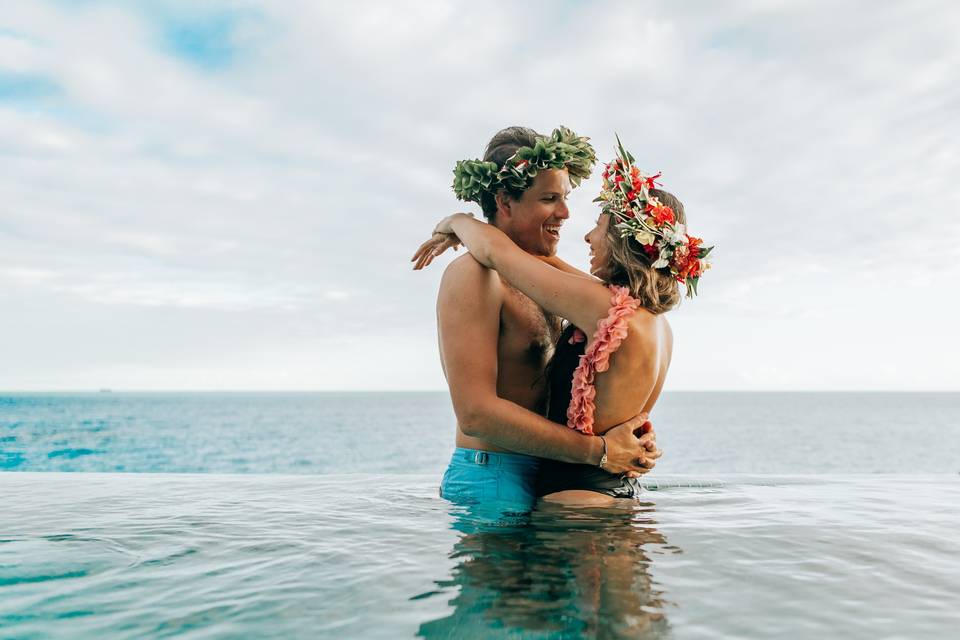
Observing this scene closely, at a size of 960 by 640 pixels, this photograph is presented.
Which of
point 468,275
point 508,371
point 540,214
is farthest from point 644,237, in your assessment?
point 508,371

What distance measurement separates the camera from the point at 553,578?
3070mm

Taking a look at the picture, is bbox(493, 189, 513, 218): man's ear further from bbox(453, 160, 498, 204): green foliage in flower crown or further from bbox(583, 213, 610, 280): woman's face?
bbox(583, 213, 610, 280): woman's face

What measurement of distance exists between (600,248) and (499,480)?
5.06 ft

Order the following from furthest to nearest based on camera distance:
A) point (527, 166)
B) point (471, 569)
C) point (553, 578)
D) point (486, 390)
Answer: point (527, 166) < point (486, 390) < point (471, 569) < point (553, 578)

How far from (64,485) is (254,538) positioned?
3.49 metres

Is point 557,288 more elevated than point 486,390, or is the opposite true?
point 557,288

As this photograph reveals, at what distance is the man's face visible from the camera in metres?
4.84

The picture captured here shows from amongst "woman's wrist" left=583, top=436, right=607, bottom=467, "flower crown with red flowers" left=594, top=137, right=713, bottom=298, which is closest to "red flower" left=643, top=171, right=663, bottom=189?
"flower crown with red flowers" left=594, top=137, right=713, bottom=298

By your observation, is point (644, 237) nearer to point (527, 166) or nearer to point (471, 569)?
point (527, 166)

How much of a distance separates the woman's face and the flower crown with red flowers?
7cm

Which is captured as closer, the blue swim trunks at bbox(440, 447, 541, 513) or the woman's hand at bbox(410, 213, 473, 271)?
the blue swim trunks at bbox(440, 447, 541, 513)

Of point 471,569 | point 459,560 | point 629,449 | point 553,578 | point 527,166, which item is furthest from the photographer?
point 527,166

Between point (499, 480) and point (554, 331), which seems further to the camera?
point (554, 331)

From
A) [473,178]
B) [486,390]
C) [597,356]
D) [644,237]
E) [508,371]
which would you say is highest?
[473,178]
